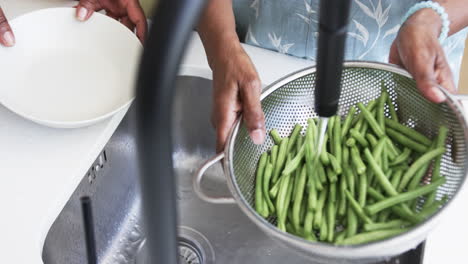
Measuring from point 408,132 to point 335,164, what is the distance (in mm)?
102

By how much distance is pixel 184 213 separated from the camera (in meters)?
0.95

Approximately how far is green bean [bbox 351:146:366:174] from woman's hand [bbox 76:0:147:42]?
15.8 inches

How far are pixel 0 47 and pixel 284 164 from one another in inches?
18.3

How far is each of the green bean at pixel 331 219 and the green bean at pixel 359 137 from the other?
0.29 feet

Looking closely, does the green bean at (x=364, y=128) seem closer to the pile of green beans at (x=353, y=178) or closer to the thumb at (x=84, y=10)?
the pile of green beans at (x=353, y=178)

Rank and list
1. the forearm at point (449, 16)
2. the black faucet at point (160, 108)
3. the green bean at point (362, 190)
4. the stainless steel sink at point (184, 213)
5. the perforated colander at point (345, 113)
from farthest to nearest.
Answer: the stainless steel sink at point (184, 213) → the forearm at point (449, 16) → the green bean at point (362, 190) → the perforated colander at point (345, 113) → the black faucet at point (160, 108)

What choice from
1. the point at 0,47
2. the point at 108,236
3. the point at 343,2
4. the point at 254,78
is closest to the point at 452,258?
the point at 254,78

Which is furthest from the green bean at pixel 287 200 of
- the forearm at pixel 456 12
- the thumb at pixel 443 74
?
the forearm at pixel 456 12

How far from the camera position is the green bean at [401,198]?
572mm

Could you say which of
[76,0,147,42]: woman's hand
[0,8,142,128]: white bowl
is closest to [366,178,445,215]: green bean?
[0,8,142,128]: white bowl

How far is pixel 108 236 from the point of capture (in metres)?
0.90

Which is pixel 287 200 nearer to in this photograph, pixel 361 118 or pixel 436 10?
pixel 361 118

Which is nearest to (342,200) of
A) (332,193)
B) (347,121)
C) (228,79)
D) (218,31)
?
(332,193)

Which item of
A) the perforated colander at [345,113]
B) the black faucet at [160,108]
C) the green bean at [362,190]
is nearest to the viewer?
the black faucet at [160,108]
